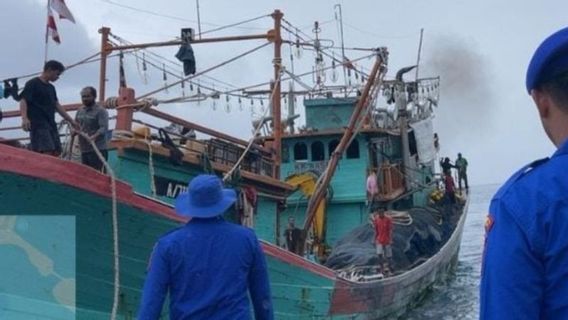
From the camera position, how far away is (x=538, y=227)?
171cm

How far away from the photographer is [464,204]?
25.8 m

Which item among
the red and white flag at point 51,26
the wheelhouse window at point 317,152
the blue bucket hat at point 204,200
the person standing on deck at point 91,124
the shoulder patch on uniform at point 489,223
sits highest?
the red and white flag at point 51,26

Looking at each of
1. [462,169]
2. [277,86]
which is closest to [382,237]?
[277,86]

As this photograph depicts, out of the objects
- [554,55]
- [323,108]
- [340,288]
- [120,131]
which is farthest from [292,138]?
[554,55]

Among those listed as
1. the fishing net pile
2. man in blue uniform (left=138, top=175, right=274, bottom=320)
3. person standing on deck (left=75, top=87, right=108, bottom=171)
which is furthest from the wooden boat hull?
the fishing net pile

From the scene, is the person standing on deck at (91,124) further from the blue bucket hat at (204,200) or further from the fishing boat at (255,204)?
the blue bucket hat at (204,200)

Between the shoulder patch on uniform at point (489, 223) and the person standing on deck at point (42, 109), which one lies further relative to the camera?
the person standing on deck at point (42, 109)

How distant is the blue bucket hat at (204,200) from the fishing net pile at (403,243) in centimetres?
978

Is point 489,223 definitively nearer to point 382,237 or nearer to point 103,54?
point 382,237

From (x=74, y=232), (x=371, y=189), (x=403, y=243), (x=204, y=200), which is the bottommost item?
(x=403, y=243)

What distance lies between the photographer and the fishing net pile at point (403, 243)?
14.3 meters

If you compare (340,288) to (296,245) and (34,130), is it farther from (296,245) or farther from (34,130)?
(34,130)

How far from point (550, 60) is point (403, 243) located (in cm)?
1489

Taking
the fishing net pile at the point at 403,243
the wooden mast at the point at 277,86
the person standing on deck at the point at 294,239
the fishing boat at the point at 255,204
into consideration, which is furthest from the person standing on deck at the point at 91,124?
the fishing net pile at the point at 403,243
